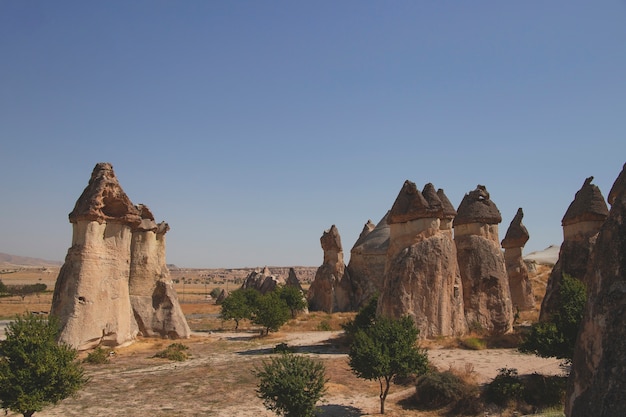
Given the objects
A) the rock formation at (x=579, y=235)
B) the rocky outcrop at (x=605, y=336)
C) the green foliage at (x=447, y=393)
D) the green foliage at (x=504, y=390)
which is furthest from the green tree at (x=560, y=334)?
the rocky outcrop at (x=605, y=336)

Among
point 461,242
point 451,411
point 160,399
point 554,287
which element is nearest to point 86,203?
point 160,399

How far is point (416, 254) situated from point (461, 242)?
196 inches

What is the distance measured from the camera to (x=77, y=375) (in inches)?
390

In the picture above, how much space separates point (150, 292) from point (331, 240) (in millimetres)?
19025

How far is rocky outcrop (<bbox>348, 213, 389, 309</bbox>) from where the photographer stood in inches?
1517

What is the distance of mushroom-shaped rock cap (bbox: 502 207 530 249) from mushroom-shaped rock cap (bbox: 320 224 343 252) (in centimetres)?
1265

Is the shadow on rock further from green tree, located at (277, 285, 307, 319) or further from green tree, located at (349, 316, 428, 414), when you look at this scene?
green tree, located at (277, 285, 307, 319)

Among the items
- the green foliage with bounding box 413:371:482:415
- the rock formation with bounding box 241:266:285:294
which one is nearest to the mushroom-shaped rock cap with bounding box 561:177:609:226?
the green foliage with bounding box 413:371:482:415

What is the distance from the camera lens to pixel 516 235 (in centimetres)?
3284

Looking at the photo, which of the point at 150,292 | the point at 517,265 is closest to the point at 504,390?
the point at 150,292

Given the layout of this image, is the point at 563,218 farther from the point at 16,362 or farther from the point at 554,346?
the point at 16,362

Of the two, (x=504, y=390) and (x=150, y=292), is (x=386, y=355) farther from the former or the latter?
(x=150, y=292)

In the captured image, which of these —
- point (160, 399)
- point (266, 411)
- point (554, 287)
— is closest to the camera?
point (266, 411)

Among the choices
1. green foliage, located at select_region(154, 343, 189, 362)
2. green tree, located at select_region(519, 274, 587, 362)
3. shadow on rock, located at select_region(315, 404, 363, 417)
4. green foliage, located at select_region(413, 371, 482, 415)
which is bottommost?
green foliage, located at select_region(154, 343, 189, 362)
